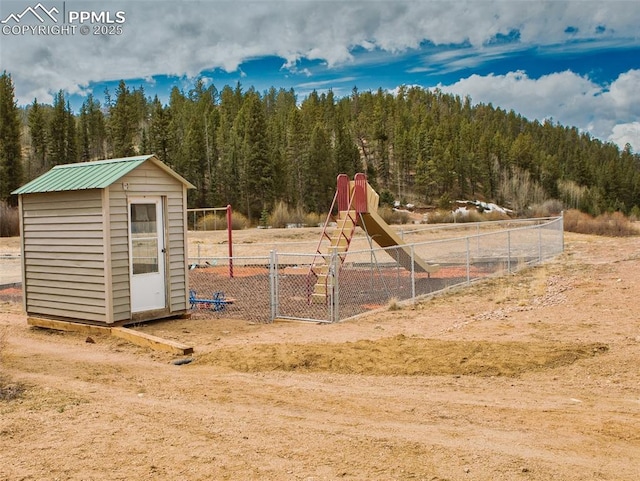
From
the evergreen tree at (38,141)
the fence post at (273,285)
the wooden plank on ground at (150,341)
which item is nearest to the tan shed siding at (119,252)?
the wooden plank on ground at (150,341)

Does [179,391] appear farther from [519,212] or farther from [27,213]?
[519,212]

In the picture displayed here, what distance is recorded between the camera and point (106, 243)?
430 inches

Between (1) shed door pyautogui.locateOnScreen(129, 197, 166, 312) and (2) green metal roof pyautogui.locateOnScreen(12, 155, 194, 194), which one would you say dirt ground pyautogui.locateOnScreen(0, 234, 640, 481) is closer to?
(1) shed door pyautogui.locateOnScreen(129, 197, 166, 312)

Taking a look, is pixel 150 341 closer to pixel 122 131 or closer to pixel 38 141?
pixel 122 131

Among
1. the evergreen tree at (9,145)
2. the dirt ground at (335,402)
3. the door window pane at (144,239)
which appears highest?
the evergreen tree at (9,145)

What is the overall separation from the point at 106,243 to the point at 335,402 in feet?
20.3

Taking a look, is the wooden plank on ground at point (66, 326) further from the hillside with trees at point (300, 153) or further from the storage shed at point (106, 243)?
the hillside with trees at point (300, 153)

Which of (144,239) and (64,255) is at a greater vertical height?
(144,239)

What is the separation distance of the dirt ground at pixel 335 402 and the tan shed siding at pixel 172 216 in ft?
2.50

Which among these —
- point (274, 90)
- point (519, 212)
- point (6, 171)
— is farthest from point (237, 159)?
point (274, 90)

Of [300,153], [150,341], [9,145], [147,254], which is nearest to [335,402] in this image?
[150,341]

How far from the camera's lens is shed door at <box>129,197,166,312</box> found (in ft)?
37.7

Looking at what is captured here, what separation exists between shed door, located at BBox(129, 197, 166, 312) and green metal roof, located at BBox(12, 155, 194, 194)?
2.16 ft

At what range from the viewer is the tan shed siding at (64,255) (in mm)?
11133
